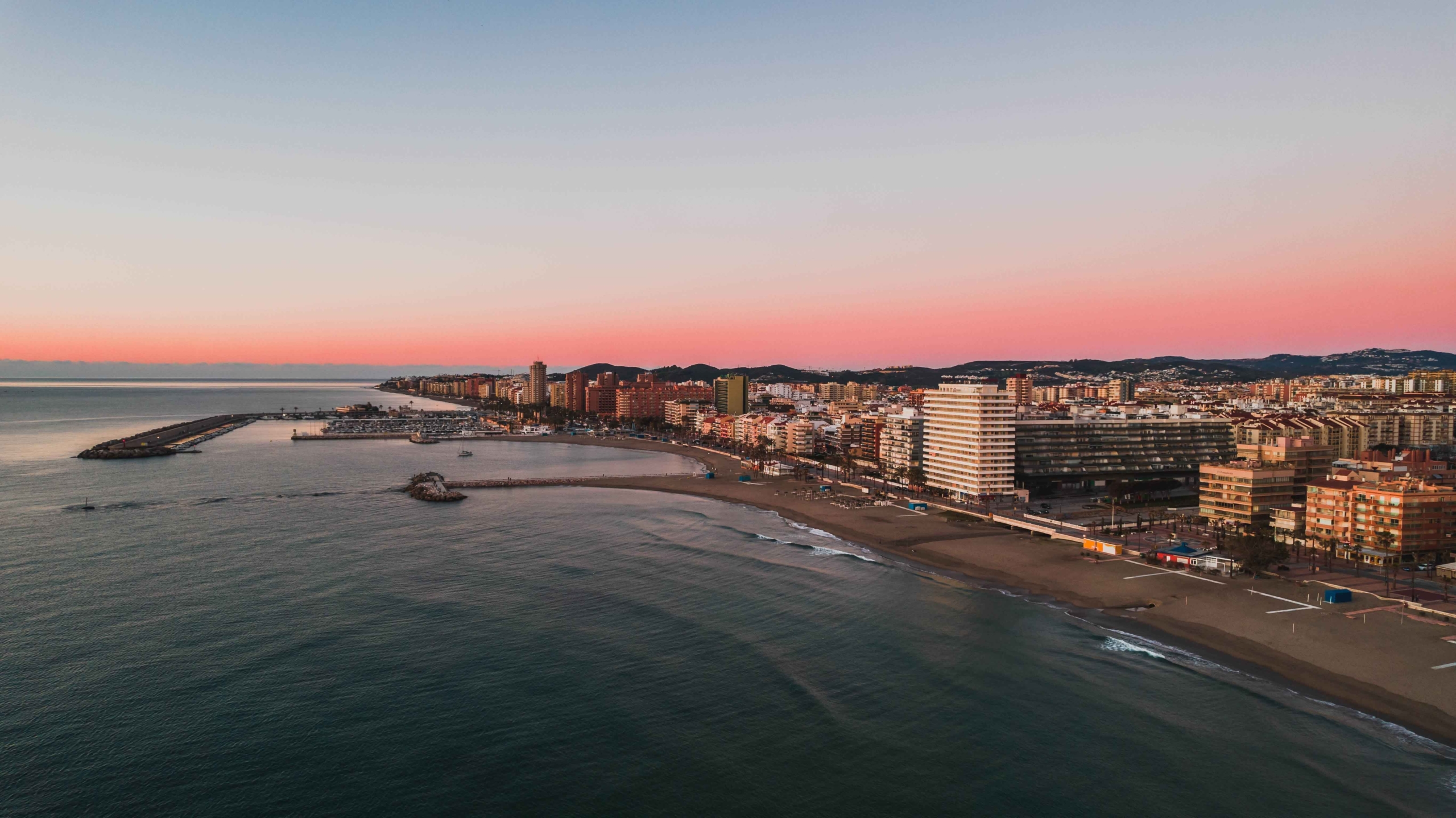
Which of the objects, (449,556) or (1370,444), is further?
(1370,444)

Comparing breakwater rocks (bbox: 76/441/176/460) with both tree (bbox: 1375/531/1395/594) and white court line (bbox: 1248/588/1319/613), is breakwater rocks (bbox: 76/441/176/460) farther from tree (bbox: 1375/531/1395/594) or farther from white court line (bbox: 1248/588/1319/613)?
tree (bbox: 1375/531/1395/594)

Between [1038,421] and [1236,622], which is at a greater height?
[1038,421]

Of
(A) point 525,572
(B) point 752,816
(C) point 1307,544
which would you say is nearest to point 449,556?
(A) point 525,572

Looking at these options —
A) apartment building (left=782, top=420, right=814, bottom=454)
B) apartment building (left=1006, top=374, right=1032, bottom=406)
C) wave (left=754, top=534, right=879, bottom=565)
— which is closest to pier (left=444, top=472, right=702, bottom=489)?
apartment building (left=782, top=420, right=814, bottom=454)

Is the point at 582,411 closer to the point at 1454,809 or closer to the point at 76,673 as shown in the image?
the point at 76,673

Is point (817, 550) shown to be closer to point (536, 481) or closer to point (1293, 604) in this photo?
point (1293, 604)

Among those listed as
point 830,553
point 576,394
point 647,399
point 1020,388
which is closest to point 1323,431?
point 1020,388
